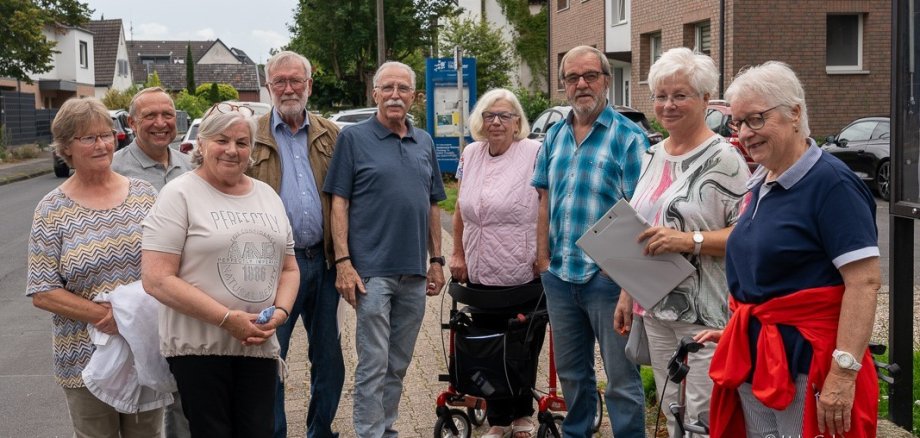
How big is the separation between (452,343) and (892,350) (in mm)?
→ 2321

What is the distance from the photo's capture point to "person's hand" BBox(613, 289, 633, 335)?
4.48m

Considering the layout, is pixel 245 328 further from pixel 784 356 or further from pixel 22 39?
pixel 22 39

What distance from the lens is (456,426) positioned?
223 inches

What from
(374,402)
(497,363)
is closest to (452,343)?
(497,363)

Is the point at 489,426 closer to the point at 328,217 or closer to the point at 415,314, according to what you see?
the point at 415,314

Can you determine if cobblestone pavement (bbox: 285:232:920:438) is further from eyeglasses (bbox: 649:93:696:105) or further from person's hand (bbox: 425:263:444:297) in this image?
eyeglasses (bbox: 649:93:696:105)

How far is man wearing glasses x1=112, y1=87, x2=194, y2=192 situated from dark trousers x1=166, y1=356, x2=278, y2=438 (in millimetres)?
1344

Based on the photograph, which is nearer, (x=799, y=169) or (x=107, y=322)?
(x=799, y=169)

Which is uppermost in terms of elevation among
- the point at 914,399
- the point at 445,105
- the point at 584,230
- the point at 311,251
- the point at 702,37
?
the point at 702,37

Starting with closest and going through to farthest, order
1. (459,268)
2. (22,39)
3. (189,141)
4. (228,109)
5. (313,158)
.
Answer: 1. (228,109)
2. (313,158)
3. (459,268)
4. (189,141)
5. (22,39)

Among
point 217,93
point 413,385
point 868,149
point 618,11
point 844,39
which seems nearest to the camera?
point 413,385

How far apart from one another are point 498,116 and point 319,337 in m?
1.54

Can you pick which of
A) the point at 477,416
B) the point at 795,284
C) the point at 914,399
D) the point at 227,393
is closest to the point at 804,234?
the point at 795,284

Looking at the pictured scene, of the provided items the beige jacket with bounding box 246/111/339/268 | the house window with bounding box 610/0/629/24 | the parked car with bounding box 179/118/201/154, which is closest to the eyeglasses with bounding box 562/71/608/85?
the beige jacket with bounding box 246/111/339/268
